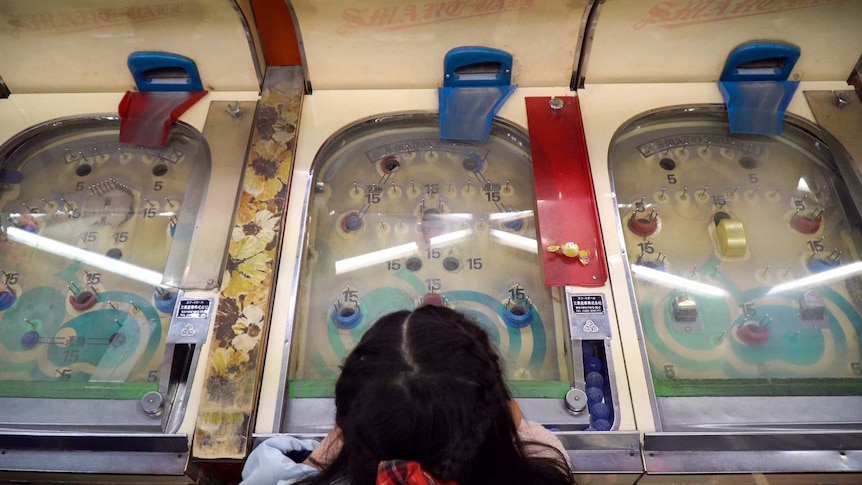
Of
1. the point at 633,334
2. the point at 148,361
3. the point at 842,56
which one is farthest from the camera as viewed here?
the point at 842,56

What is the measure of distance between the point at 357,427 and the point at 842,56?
2.02 metres

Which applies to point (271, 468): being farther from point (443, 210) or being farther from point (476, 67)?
point (476, 67)

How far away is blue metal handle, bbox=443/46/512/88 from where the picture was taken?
2.02 m

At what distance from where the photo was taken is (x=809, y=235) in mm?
1951

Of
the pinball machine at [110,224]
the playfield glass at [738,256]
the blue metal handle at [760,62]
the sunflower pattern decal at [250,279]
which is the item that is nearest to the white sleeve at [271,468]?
the sunflower pattern decal at [250,279]

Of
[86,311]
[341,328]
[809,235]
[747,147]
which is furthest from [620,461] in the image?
[86,311]

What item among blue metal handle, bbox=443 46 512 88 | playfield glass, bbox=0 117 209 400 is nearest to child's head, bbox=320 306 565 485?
playfield glass, bbox=0 117 209 400

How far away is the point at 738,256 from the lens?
191 cm

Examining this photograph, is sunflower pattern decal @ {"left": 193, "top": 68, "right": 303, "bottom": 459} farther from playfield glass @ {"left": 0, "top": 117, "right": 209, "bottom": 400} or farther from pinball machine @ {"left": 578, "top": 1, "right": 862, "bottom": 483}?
pinball machine @ {"left": 578, "top": 1, "right": 862, "bottom": 483}

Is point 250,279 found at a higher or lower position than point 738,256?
lower

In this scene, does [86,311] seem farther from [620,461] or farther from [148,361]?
[620,461]

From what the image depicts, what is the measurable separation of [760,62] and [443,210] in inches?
46.0

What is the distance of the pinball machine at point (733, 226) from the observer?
152 centimetres

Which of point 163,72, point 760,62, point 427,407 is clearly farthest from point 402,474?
point 760,62
